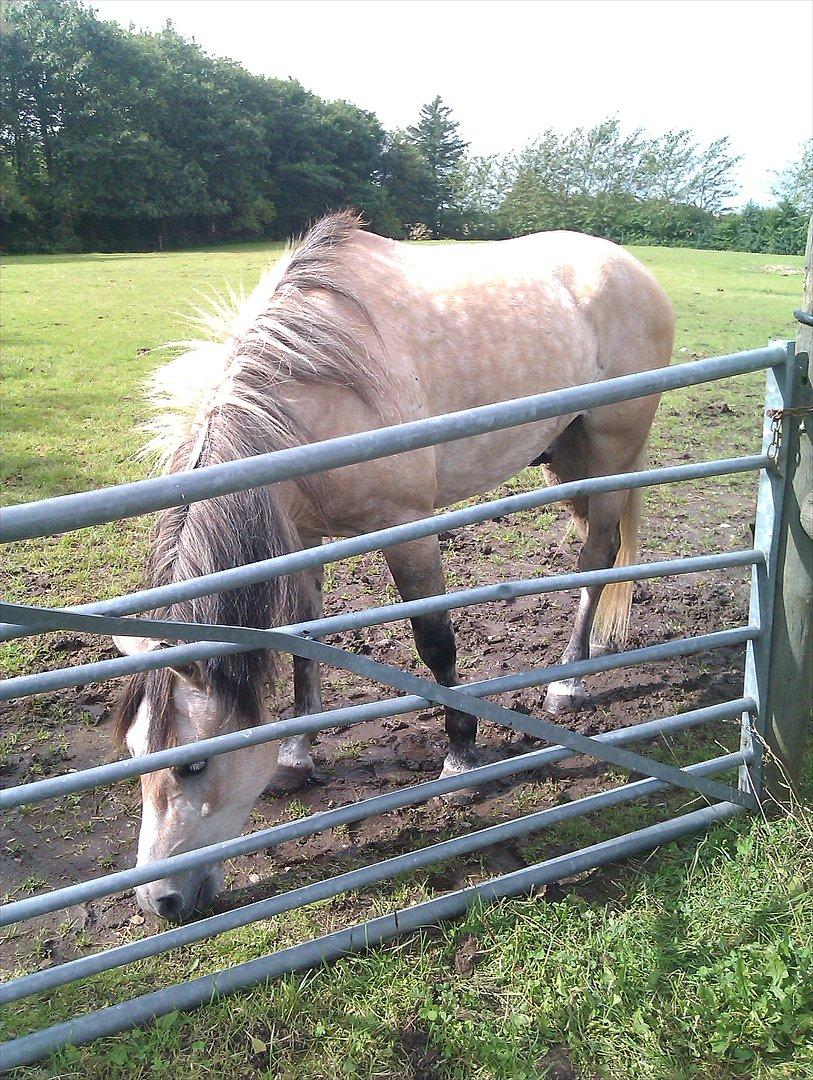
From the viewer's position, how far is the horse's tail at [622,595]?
12.3 ft

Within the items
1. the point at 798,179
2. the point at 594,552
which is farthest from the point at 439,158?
the point at 594,552

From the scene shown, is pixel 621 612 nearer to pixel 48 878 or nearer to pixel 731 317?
pixel 48 878

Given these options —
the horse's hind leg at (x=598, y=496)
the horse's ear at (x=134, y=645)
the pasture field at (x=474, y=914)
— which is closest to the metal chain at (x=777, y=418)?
the pasture field at (x=474, y=914)

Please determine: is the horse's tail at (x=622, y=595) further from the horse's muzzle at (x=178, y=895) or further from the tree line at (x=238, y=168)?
the tree line at (x=238, y=168)

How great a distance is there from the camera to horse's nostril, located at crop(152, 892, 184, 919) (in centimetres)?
214

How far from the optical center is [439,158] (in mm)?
46375

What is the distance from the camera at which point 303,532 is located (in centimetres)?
280

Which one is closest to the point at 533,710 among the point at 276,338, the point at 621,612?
the point at 621,612

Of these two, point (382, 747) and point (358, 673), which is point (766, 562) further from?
point (382, 747)

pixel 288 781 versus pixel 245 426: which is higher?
pixel 245 426

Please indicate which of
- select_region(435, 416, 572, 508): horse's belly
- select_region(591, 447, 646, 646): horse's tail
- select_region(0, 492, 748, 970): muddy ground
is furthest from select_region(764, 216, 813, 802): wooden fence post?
select_region(591, 447, 646, 646): horse's tail

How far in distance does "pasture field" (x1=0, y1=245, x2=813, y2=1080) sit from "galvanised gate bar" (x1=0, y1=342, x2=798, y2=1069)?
0.22 ft

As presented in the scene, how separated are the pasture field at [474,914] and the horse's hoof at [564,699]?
0.08 meters

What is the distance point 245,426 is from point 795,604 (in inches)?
67.0
